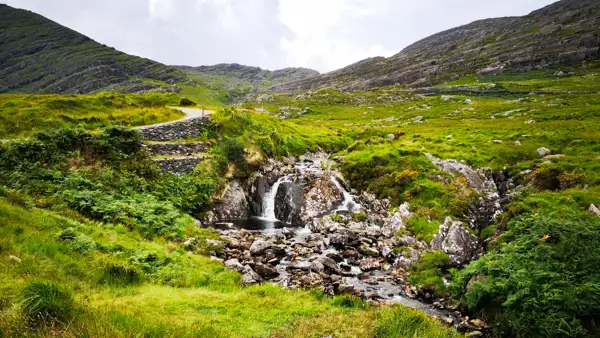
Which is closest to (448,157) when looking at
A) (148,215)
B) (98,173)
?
(148,215)

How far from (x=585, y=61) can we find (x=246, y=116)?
586ft

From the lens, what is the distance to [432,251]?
874 inches

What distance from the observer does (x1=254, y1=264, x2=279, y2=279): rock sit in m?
18.8

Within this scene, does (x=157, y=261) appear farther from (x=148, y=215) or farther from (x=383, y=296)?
(x=383, y=296)

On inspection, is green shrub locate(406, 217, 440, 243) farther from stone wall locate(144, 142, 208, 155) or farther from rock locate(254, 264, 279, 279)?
stone wall locate(144, 142, 208, 155)

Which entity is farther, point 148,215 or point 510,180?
point 510,180

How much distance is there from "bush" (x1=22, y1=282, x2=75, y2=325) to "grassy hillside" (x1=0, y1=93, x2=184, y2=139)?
27.6m

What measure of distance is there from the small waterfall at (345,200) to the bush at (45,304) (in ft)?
91.3

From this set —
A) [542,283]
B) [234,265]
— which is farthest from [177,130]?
[542,283]

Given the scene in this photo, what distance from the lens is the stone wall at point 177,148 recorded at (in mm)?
33431

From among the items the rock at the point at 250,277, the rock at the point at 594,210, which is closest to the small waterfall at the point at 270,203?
the rock at the point at 250,277

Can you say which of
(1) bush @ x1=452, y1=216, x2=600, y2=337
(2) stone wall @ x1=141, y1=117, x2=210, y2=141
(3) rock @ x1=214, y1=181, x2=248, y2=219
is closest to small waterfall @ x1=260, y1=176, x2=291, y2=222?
(3) rock @ x1=214, y1=181, x2=248, y2=219

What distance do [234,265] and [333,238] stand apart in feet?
31.6

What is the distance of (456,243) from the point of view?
22.6 metres
